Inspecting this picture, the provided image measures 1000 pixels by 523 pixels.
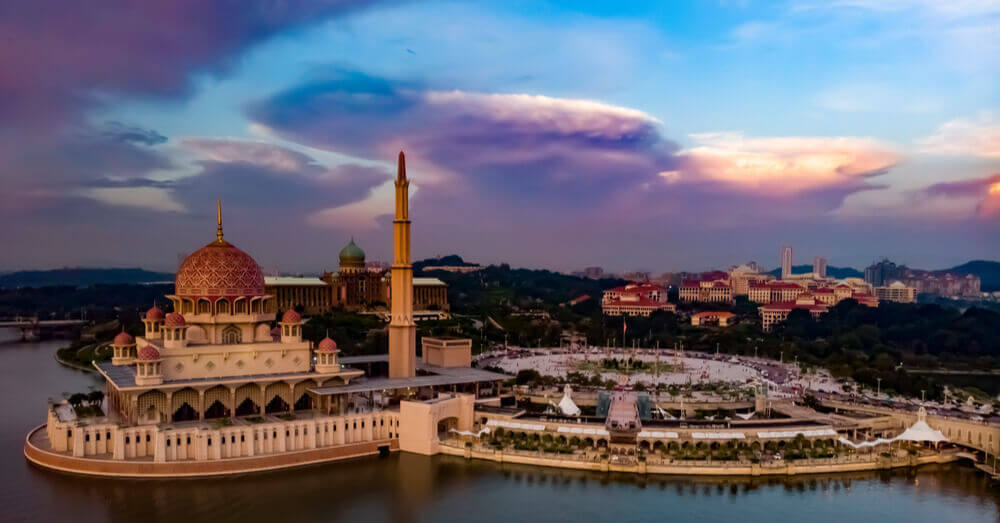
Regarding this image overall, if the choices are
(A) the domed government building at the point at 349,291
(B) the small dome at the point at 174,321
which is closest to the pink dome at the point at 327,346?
(B) the small dome at the point at 174,321

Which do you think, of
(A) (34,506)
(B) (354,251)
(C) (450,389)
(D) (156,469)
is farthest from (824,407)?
(B) (354,251)

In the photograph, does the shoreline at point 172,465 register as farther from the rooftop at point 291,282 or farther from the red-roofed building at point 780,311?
the red-roofed building at point 780,311

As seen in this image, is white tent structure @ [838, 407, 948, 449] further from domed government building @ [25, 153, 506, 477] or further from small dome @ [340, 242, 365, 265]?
small dome @ [340, 242, 365, 265]

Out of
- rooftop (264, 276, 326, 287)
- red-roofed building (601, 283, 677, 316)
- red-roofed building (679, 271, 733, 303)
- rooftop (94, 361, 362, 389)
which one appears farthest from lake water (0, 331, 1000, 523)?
red-roofed building (679, 271, 733, 303)

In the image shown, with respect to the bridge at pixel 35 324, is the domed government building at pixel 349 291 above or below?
above

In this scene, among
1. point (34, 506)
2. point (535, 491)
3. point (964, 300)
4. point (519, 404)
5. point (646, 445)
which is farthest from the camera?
point (964, 300)

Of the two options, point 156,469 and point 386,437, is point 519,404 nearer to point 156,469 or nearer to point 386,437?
point 386,437

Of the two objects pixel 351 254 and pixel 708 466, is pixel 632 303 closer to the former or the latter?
pixel 351 254

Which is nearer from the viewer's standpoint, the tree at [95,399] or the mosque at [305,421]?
the mosque at [305,421]
